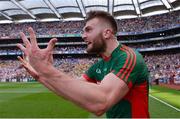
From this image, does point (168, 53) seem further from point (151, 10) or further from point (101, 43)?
point (101, 43)

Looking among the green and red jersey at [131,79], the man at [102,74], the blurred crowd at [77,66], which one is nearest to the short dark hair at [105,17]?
the man at [102,74]

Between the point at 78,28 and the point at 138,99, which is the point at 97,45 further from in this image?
the point at 78,28

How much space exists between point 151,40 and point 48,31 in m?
26.0

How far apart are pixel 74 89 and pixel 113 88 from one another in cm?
36

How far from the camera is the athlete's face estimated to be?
9.86 feet

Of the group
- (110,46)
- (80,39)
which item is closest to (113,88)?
(110,46)

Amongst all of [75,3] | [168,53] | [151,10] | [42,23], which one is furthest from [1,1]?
[168,53]

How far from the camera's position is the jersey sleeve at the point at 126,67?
279 cm

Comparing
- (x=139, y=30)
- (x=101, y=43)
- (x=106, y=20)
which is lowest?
(x=101, y=43)

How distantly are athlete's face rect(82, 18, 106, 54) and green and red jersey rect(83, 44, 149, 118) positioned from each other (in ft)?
0.65

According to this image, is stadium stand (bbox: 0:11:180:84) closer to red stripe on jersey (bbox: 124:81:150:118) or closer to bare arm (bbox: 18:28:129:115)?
red stripe on jersey (bbox: 124:81:150:118)

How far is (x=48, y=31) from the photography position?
93.1 m

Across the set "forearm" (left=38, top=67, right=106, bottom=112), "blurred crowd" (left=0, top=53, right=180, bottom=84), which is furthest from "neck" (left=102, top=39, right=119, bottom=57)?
"blurred crowd" (left=0, top=53, right=180, bottom=84)

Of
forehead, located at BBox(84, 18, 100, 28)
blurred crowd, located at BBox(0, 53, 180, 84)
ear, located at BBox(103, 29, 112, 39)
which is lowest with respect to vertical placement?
blurred crowd, located at BBox(0, 53, 180, 84)
